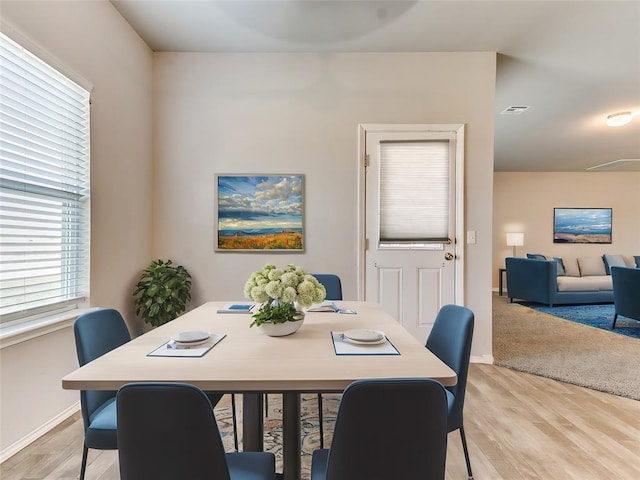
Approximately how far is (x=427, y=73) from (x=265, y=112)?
1.59 meters

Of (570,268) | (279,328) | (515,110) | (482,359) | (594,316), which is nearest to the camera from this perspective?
(279,328)

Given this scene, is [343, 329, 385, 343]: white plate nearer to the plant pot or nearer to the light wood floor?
the plant pot

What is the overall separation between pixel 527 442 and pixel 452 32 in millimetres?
3094

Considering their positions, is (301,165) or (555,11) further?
(301,165)

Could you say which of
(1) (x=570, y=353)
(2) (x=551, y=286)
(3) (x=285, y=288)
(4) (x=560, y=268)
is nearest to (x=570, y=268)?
(4) (x=560, y=268)

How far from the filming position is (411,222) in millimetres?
3555

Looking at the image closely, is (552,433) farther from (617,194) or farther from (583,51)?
(617,194)

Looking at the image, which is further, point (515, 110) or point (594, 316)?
point (594, 316)

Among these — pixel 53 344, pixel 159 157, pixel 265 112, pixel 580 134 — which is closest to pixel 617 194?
pixel 580 134

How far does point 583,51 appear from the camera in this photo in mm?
3383

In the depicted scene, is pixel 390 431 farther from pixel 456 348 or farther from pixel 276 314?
pixel 456 348

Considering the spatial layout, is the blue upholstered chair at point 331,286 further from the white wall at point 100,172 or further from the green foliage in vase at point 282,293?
the white wall at point 100,172

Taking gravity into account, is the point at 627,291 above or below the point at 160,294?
below

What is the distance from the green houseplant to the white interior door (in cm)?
171
